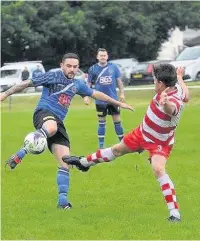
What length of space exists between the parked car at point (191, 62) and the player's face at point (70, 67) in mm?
24130

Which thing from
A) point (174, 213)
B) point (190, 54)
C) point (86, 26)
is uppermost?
point (86, 26)

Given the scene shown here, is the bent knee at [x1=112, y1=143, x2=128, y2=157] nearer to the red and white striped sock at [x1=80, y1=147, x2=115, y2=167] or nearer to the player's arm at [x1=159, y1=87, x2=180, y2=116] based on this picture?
the red and white striped sock at [x1=80, y1=147, x2=115, y2=167]

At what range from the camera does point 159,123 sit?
920 centimetres

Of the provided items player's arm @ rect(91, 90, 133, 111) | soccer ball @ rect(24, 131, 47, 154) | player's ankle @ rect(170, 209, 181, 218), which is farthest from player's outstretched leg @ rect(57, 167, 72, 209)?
player's ankle @ rect(170, 209, 181, 218)

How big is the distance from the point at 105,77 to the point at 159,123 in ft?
27.2

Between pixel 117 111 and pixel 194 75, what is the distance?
60.7ft

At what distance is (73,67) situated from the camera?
34.2ft

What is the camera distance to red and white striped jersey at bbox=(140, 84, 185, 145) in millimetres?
9141

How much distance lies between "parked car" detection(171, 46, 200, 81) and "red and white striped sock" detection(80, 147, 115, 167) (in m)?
24.6

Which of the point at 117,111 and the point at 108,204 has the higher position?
the point at 117,111

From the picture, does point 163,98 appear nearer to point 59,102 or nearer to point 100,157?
point 100,157

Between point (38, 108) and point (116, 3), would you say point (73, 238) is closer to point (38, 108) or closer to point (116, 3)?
point (38, 108)

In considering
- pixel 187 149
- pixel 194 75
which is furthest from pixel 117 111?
pixel 194 75

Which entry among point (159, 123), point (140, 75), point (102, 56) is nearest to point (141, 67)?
point (140, 75)
